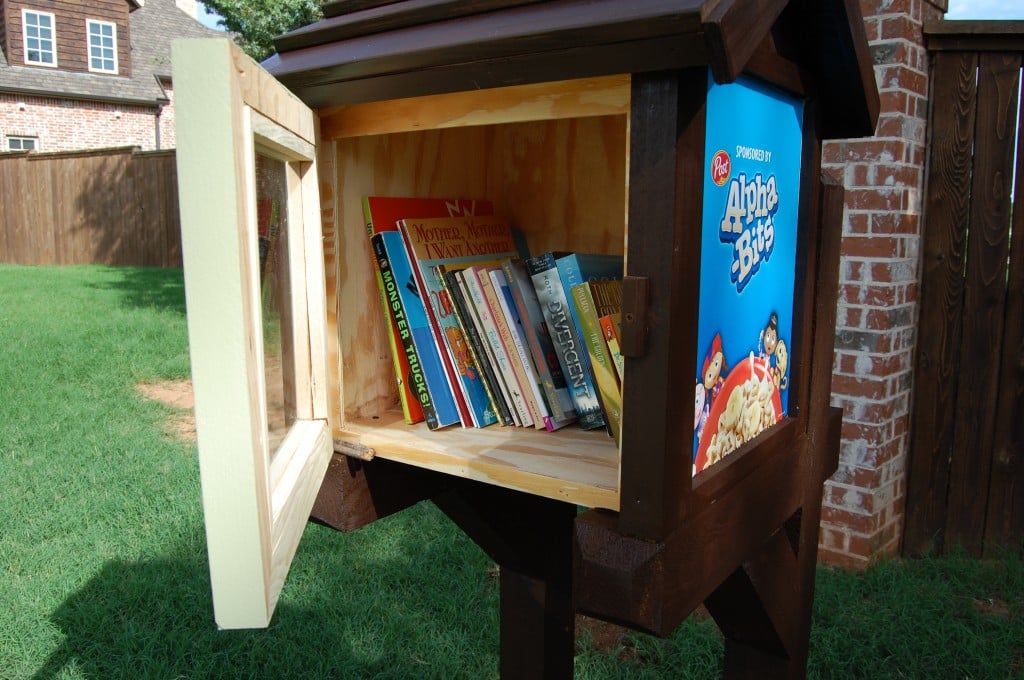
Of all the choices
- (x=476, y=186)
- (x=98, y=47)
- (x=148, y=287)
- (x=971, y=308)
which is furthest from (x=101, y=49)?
(x=476, y=186)

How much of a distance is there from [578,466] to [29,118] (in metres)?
20.3

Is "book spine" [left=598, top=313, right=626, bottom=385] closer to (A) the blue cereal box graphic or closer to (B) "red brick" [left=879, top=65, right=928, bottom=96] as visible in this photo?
(A) the blue cereal box graphic

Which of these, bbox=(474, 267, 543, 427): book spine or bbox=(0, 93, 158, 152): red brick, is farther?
bbox=(0, 93, 158, 152): red brick

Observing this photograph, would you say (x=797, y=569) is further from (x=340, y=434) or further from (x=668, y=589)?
(x=340, y=434)

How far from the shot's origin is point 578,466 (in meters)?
1.29

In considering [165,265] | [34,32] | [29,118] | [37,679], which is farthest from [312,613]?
[34,32]

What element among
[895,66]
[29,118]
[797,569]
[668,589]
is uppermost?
[29,118]

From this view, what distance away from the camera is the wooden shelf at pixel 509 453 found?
4.00ft

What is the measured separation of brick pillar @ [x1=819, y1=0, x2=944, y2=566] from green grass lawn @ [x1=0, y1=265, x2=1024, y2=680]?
25 cm

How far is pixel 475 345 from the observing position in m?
1.54

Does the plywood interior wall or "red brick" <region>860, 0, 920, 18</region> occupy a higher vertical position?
"red brick" <region>860, 0, 920, 18</region>

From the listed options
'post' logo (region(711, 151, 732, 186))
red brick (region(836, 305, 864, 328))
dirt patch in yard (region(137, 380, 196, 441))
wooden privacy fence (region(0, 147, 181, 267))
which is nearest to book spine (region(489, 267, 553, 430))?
'post' logo (region(711, 151, 732, 186))

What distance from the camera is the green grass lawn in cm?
270

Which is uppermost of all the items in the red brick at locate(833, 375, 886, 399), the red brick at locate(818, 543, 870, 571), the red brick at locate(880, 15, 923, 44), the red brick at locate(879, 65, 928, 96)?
the red brick at locate(880, 15, 923, 44)
